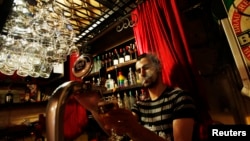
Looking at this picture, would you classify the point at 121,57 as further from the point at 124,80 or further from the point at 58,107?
the point at 58,107

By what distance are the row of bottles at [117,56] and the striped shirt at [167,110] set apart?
0.80 metres

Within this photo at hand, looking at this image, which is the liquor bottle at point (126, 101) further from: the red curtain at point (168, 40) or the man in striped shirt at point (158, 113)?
the red curtain at point (168, 40)

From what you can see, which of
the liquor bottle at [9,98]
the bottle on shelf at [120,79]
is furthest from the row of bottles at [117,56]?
the liquor bottle at [9,98]

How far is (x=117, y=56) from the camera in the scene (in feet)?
7.90

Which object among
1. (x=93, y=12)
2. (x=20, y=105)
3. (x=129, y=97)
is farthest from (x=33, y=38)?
(x=20, y=105)

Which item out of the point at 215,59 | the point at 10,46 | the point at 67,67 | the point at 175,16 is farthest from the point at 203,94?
the point at 67,67

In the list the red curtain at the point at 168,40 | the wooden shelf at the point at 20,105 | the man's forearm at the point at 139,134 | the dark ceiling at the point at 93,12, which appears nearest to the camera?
the man's forearm at the point at 139,134

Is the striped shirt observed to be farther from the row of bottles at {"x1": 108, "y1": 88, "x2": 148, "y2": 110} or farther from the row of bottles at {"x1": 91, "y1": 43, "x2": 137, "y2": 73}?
the row of bottles at {"x1": 91, "y1": 43, "x2": 137, "y2": 73}

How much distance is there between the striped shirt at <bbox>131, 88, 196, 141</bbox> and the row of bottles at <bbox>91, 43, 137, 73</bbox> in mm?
797

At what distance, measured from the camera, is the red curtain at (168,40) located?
1462mm

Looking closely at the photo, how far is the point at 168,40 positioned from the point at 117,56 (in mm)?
969

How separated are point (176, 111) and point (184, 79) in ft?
1.18

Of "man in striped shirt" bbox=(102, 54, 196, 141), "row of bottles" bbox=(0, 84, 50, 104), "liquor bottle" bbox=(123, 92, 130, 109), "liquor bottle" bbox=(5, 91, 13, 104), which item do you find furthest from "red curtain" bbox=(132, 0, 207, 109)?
"liquor bottle" bbox=(5, 91, 13, 104)

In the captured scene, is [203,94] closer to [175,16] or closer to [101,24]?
[175,16]
